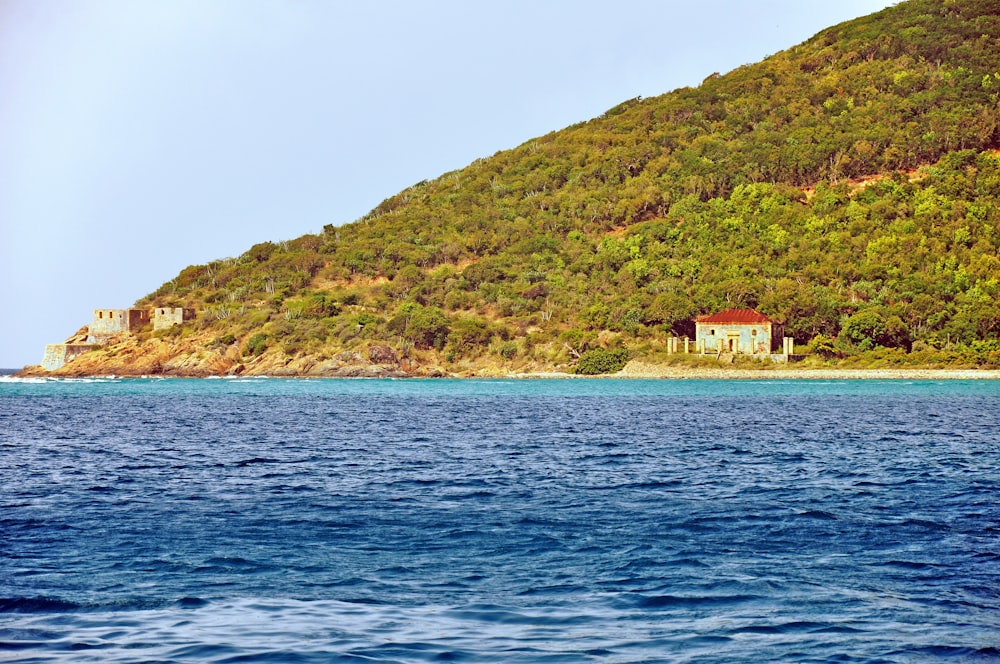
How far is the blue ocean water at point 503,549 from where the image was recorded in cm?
1209

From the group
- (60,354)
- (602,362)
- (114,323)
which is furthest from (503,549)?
(114,323)

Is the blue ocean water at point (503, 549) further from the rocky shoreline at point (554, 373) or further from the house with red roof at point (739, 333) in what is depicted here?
the house with red roof at point (739, 333)

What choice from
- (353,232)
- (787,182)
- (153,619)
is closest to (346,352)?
(353,232)

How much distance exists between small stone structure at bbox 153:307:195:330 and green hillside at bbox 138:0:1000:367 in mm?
3027

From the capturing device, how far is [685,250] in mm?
147625

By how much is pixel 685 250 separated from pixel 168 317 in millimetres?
69811

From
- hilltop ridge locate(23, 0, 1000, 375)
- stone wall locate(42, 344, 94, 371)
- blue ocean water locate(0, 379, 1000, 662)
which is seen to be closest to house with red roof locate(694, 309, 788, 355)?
hilltop ridge locate(23, 0, 1000, 375)

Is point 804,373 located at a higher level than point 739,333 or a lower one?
lower

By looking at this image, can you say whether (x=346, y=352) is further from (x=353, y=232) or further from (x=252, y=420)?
(x=252, y=420)

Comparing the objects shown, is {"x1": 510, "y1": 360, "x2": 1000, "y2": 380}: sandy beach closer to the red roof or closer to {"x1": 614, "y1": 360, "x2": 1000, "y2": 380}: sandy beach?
{"x1": 614, "y1": 360, "x2": 1000, "y2": 380}: sandy beach

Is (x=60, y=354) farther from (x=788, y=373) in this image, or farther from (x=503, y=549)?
(x=503, y=549)

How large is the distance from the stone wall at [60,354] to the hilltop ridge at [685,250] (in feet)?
5.42

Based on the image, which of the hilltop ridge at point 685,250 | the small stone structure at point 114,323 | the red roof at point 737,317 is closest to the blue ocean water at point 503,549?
the red roof at point 737,317

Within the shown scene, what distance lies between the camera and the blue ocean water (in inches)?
476
